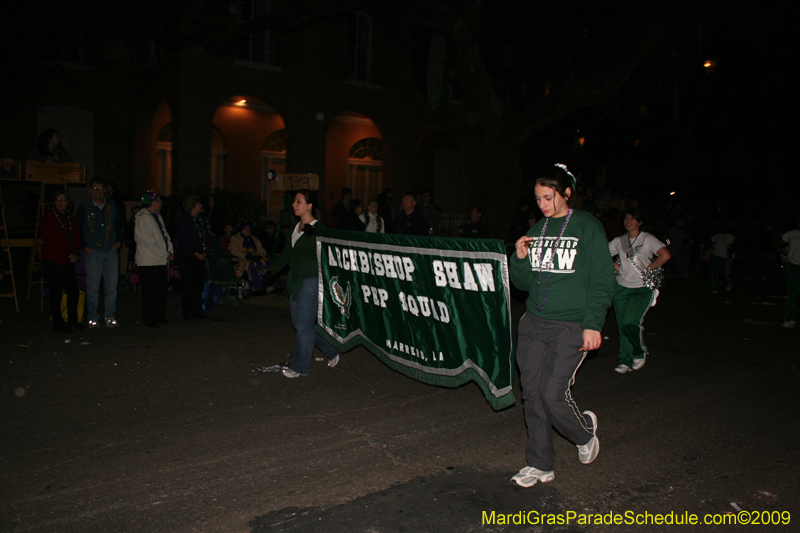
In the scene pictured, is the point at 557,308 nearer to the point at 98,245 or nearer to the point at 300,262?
the point at 300,262

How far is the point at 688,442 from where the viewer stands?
5.10 m

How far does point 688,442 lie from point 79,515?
450 centimetres

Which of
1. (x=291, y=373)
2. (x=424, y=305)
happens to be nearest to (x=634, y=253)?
(x=424, y=305)

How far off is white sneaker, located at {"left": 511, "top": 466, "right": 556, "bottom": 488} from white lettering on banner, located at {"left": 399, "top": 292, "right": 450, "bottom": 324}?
154 cm

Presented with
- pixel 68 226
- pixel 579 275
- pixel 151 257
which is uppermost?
pixel 68 226

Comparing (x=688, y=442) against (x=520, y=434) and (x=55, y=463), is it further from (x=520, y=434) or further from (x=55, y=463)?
(x=55, y=463)

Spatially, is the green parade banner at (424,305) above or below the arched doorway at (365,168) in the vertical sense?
below

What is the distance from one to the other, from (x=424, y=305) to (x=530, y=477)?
1.93 meters

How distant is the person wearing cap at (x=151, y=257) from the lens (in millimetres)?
9188

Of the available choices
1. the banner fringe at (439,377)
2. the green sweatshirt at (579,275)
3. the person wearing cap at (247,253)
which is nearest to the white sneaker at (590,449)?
the banner fringe at (439,377)

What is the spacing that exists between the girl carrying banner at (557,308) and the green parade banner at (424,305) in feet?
1.85

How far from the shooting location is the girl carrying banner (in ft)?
13.2

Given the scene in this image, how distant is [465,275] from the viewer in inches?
201

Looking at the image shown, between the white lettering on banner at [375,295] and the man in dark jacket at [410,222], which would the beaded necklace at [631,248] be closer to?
the white lettering on banner at [375,295]
